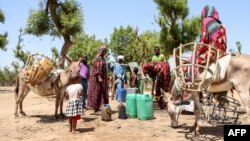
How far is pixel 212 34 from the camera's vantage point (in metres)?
7.62

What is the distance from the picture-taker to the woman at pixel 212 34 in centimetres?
742

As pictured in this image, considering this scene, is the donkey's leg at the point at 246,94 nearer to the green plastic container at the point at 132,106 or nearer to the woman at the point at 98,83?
the green plastic container at the point at 132,106

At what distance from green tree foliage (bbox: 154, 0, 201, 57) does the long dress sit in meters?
16.0

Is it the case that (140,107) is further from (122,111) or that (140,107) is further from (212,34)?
(212,34)

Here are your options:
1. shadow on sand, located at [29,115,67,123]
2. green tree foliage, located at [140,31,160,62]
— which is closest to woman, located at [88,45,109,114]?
shadow on sand, located at [29,115,67,123]

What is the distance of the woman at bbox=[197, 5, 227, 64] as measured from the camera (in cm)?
742

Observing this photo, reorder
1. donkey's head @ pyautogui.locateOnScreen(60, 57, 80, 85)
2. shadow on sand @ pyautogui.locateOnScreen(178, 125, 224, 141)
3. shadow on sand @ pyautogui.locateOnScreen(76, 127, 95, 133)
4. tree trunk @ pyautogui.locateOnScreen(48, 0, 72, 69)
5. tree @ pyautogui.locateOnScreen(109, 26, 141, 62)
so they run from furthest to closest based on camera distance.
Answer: tree @ pyautogui.locateOnScreen(109, 26, 141, 62)
tree trunk @ pyautogui.locateOnScreen(48, 0, 72, 69)
donkey's head @ pyautogui.locateOnScreen(60, 57, 80, 85)
shadow on sand @ pyautogui.locateOnScreen(76, 127, 95, 133)
shadow on sand @ pyautogui.locateOnScreen(178, 125, 224, 141)

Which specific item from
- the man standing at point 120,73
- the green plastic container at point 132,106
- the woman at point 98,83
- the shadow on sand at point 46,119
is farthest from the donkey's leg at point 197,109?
the man standing at point 120,73

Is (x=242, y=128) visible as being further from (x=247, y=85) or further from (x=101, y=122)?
(x=101, y=122)

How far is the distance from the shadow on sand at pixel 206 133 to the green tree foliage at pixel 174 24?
1770 cm

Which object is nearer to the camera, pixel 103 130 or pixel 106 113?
pixel 103 130

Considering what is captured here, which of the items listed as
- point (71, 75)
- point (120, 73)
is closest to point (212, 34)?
point (71, 75)

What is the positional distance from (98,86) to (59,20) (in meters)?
9.74

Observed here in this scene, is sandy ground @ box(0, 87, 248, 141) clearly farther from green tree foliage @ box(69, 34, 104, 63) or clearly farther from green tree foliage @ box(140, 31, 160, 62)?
green tree foliage @ box(69, 34, 104, 63)
